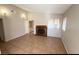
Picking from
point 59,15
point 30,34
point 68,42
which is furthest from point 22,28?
point 68,42

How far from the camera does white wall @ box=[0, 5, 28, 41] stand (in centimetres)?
164

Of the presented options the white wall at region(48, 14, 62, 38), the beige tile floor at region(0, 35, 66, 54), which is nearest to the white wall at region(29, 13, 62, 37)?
the white wall at region(48, 14, 62, 38)

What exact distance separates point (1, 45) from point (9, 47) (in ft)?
0.54

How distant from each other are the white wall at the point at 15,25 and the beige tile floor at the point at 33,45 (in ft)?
0.36

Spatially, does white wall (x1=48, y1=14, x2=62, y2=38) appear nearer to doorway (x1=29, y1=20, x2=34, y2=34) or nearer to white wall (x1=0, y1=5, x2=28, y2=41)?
doorway (x1=29, y1=20, x2=34, y2=34)

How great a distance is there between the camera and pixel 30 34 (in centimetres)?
182

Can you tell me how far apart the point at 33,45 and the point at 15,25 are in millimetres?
590

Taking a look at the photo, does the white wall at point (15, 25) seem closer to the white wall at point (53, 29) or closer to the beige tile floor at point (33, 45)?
the beige tile floor at point (33, 45)

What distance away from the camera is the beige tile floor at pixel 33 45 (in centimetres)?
160

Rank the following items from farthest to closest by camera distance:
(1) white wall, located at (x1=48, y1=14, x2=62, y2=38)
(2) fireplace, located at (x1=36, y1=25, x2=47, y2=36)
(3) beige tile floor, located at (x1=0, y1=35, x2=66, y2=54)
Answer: (2) fireplace, located at (x1=36, y1=25, x2=47, y2=36) < (1) white wall, located at (x1=48, y1=14, x2=62, y2=38) < (3) beige tile floor, located at (x1=0, y1=35, x2=66, y2=54)

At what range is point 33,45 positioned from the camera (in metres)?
1.76

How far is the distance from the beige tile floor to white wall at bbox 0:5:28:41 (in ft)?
0.36

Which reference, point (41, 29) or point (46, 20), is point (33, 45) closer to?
point (41, 29)

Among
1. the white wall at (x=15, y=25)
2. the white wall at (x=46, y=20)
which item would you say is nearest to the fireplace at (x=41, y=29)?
the white wall at (x=46, y=20)
